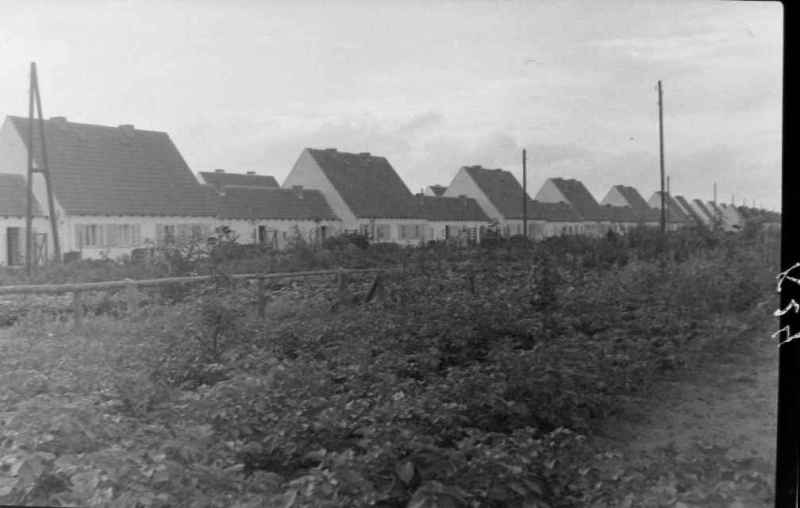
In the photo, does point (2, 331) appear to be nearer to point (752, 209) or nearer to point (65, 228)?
point (65, 228)

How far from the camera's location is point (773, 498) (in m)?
2.46

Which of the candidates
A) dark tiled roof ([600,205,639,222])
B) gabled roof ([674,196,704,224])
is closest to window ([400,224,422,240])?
dark tiled roof ([600,205,639,222])

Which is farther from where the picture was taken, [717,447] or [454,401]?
[454,401]

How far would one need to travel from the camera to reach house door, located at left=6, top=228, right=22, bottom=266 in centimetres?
Result: 374

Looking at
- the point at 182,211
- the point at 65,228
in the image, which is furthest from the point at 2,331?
the point at 182,211

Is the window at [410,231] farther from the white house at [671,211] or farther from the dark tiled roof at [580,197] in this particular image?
the white house at [671,211]

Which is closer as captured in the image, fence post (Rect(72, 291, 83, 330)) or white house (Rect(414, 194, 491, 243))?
white house (Rect(414, 194, 491, 243))

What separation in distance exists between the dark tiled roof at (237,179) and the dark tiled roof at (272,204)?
1.1 inches

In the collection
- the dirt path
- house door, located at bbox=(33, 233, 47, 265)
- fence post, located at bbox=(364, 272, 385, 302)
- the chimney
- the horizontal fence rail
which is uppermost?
the chimney

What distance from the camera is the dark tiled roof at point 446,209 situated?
3.65 m

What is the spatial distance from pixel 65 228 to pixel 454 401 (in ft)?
7.54

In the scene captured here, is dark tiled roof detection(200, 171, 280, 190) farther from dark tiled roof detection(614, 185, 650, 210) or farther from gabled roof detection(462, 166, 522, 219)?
dark tiled roof detection(614, 185, 650, 210)

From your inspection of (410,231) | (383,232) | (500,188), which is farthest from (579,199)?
(383,232)

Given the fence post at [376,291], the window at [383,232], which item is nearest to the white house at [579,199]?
the window at [383,232]
